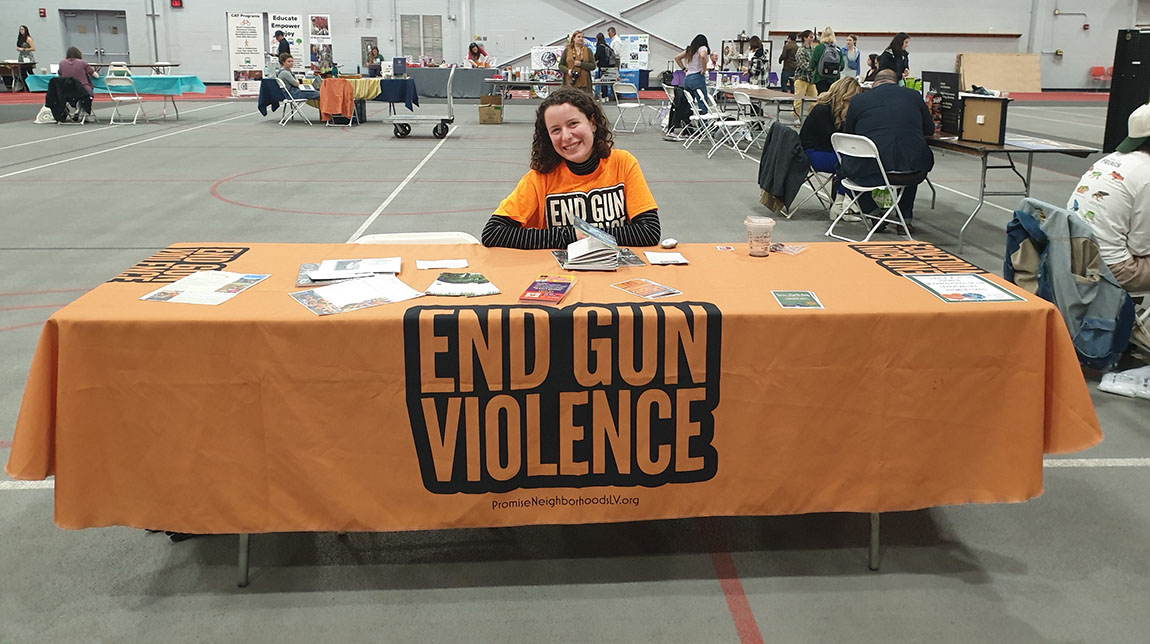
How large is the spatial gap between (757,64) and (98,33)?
18.3m

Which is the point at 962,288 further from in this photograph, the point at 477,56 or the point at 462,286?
the point at 477,56

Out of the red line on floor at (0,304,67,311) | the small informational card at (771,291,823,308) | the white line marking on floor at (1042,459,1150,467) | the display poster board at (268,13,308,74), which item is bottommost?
the white line marking on floor at (1042,459,1150,467)

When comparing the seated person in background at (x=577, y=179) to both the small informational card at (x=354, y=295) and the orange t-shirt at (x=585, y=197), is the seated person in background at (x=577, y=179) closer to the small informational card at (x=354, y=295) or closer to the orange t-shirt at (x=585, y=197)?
the orange t-shirt at (x=585, y=197)

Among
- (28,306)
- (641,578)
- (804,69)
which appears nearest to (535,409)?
(641,578)

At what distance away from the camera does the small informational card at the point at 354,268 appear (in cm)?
262

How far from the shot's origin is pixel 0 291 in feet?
17.3

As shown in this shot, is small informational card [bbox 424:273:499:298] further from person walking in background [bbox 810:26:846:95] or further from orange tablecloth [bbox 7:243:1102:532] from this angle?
person walking in background [bbox 810:26:846:95]

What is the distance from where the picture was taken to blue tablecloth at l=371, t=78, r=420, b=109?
14906mm

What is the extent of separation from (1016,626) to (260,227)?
623 centimetres

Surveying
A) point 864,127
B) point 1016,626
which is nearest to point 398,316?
point 1016,626

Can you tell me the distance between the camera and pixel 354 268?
2.73m

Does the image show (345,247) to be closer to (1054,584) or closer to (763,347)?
(763,347)

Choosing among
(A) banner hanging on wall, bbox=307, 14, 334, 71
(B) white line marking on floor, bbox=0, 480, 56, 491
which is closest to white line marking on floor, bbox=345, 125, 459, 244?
(B) white line marking on floor, bbox=0, 480, 56, 491

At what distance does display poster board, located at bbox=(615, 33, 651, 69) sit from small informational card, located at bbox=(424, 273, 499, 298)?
74.8ft
